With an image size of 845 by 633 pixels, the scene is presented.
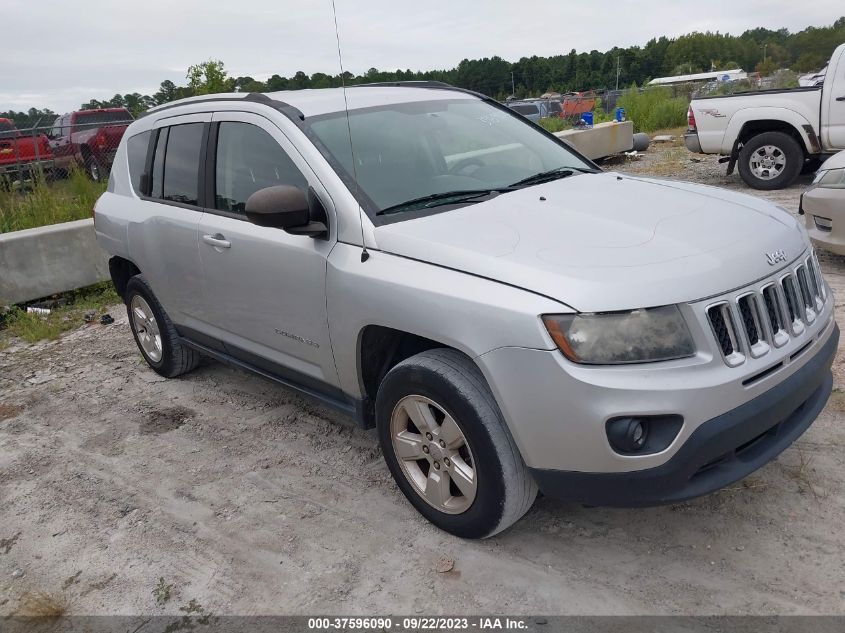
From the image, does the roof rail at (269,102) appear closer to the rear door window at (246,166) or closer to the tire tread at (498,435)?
the rear door window at (246,166)

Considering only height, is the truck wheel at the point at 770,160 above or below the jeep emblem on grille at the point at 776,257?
below

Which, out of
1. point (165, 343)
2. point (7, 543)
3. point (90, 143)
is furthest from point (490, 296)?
point (90, 143)

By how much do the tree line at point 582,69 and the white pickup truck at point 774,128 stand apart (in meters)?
3.49

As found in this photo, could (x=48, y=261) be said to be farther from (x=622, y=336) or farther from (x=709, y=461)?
(x=709, y=461)

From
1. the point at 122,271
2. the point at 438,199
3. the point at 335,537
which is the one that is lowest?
the point at 335,537

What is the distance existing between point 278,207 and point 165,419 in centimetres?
220

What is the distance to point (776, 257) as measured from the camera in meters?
2.74

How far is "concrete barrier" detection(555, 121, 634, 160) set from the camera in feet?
43.5

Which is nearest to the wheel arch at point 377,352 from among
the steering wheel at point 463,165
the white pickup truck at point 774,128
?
the steering wheel at point 463,165

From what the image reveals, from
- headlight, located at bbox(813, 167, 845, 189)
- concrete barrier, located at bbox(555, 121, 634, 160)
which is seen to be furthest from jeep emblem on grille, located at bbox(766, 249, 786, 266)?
concrete barrier, located at bbox(555, 121, 634, 160)

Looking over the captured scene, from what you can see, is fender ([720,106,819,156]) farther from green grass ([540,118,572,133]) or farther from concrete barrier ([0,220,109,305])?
concrete barrier ([0,220,109,305])

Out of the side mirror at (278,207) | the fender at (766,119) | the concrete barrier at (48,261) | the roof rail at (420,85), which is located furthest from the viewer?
the fender at (766,119)

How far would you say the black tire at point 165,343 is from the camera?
16.1 feet

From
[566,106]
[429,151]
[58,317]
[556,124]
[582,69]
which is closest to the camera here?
[429,151]
